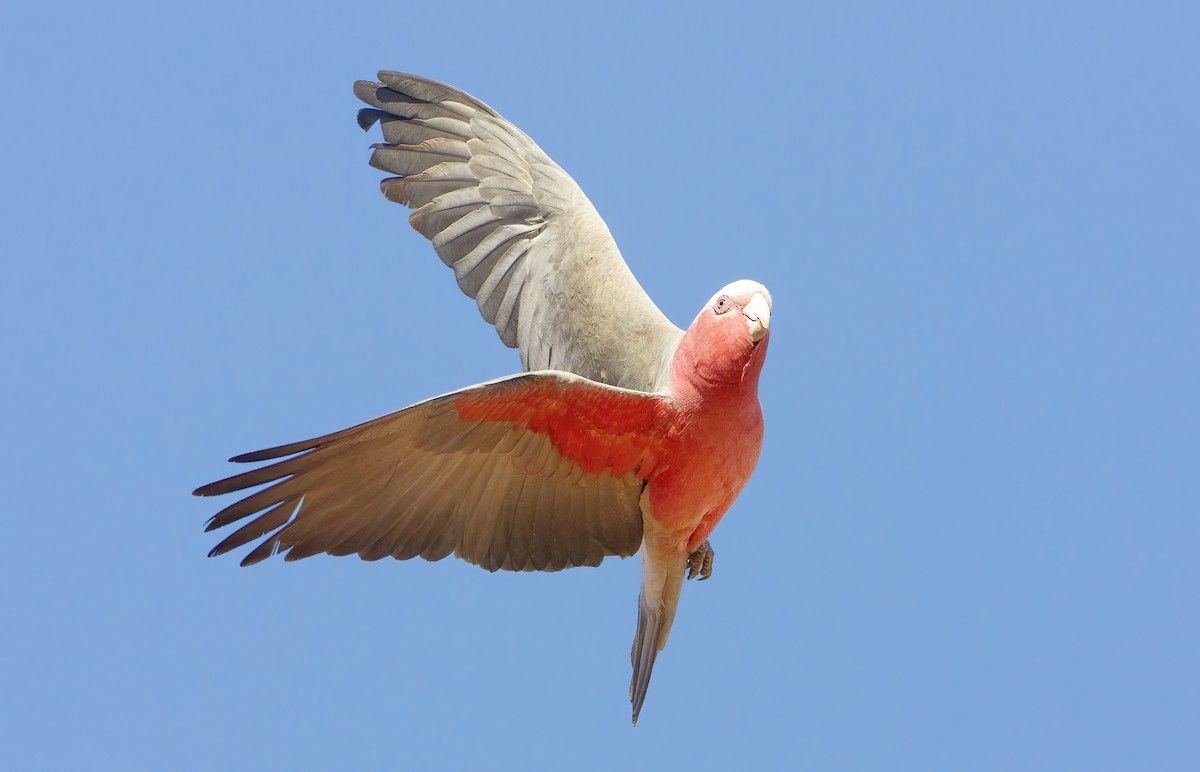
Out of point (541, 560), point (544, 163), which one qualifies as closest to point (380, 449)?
point (541, 560)

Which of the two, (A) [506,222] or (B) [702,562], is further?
(A) [506,222]

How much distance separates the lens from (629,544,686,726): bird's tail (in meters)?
6.51

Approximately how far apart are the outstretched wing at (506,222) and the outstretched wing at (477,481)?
751 millimetres

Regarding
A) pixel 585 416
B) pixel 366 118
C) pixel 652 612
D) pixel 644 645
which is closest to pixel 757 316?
pixel 585 416

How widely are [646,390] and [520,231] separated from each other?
1.23m

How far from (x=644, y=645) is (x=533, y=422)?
1.44 meters

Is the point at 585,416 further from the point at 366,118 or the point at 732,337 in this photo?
the point at 366,118

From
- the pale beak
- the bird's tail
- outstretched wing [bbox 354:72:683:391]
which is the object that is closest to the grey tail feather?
the bird's tail

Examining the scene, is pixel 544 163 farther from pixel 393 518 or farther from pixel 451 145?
pixel 393 518

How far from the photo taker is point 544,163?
7.32 meters

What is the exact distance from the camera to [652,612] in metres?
6.62

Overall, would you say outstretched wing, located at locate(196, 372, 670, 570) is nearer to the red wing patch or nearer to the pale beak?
the red wing patch

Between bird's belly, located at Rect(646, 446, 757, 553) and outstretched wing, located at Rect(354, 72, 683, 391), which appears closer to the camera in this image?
bird's belly, located at Rect(646, 446, 757, 553)

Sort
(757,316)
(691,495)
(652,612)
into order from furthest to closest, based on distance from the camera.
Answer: (652,612), (691,495), (757,316)
